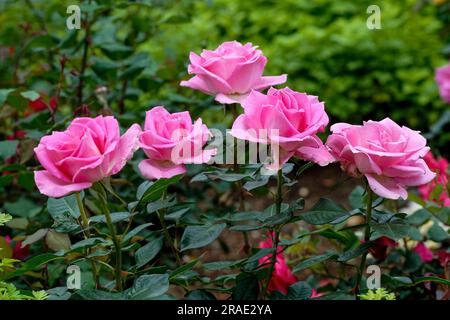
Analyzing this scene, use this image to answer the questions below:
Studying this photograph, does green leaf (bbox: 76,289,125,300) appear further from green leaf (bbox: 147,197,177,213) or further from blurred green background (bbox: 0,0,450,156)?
blurred green background (bbox: 0,0,450,156)

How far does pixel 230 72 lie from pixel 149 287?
399 mm

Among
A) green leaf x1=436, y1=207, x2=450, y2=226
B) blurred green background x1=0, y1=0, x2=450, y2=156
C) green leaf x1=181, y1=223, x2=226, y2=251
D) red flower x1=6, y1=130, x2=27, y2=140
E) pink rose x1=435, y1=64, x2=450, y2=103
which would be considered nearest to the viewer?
green leaf x1=181, y1=223, x2=226, y2=251

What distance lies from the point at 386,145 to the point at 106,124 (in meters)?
0.41

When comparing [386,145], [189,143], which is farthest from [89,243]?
[386,145]

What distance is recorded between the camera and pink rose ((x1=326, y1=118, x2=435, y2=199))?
1055mm

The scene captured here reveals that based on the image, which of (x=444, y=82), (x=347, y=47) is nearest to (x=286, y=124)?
(x=444, y=82)

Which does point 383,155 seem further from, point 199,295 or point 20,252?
point 20,252

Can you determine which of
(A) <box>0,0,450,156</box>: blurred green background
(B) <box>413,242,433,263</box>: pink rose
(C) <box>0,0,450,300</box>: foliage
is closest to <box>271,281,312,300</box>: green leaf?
(C) <box>0,0,450,300</box>: foliage

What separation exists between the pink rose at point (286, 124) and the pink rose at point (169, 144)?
0.19 ft

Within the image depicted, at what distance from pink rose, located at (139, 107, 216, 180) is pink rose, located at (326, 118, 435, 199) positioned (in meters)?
0.20

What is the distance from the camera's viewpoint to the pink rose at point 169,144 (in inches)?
41.8

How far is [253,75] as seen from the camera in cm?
124
